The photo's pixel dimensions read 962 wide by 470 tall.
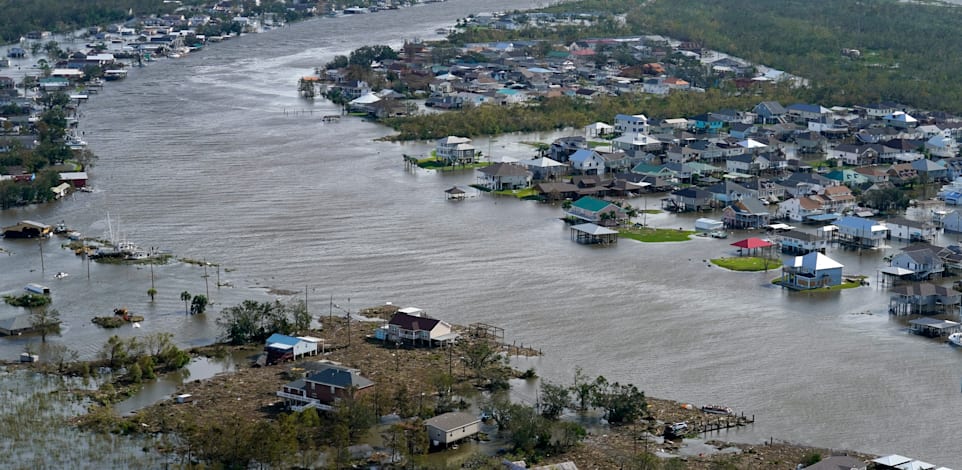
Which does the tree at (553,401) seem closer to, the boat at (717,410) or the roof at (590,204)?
the boat at (717,410)

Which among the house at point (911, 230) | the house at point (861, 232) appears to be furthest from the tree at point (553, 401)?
the house at point (911, 230)

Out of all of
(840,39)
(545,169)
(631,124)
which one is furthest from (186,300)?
(840,39)

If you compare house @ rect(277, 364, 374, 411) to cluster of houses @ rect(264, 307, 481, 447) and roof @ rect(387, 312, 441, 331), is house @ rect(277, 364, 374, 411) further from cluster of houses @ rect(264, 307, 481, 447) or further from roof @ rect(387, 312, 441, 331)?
roof @ rect(387, 312, 441, 331)

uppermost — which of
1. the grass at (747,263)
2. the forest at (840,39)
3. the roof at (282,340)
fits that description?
the forest at (840,39)

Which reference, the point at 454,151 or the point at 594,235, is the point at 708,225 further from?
the point at 454,151

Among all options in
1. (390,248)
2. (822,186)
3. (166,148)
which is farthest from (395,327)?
(166,148)
